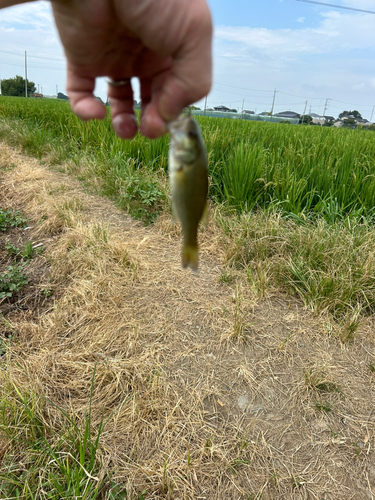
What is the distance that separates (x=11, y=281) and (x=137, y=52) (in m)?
2.34

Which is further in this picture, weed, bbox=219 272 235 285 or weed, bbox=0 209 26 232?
weed, bbox=0 209 26 232

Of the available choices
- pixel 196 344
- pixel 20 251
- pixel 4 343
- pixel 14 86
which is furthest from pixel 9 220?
pixel 14 86

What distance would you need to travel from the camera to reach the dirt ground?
161 cm

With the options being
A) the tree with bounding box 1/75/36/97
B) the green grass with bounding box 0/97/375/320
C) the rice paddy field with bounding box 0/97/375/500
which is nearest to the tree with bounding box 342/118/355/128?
the green grass with bounding box 0/97/375/320

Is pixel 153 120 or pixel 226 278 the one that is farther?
pixel 226 278

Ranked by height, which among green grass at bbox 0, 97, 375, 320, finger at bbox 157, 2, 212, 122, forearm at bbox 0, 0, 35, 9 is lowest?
green grass at bbox 0, 97, 375, 320

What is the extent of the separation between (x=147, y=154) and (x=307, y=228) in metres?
2.63

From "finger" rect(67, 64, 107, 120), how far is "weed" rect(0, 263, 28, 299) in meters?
2.08

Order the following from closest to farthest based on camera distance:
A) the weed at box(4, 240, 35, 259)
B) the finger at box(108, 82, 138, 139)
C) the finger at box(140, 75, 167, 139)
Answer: the finger at box(140, 75, 167, 139) < the finger at box(108, 82, 138, 139) < the weed at box(4, 240, 35, 259)

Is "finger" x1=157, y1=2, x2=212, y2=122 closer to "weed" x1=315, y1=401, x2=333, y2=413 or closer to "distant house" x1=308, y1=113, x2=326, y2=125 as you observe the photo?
"weed" x1=315, y1=401, x2=333, y2=413

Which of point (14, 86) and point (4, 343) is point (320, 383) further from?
point (14, 86)

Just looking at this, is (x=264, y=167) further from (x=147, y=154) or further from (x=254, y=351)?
(x=254, y=351)

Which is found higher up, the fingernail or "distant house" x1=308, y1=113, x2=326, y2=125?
the fingernail

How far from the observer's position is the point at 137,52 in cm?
91
